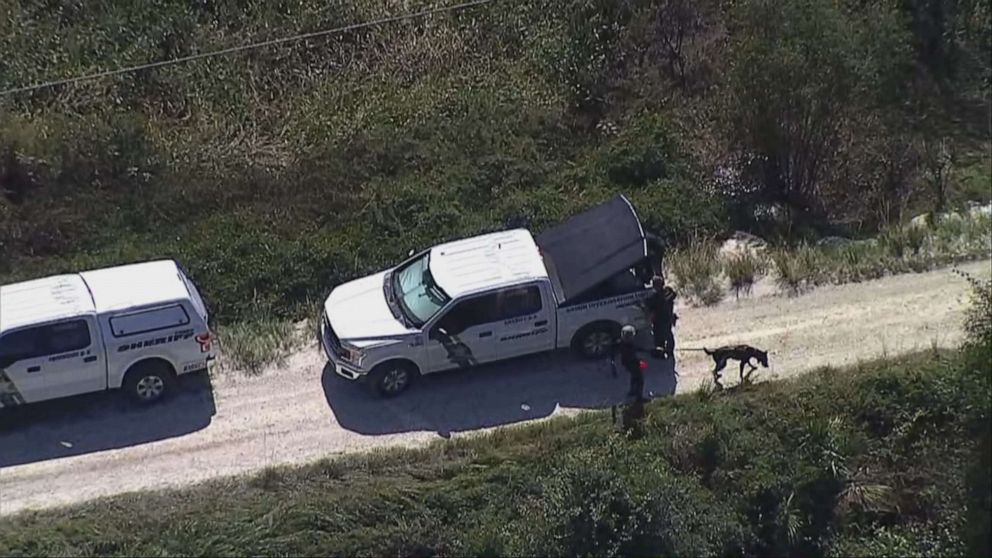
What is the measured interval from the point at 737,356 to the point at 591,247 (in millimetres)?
2834

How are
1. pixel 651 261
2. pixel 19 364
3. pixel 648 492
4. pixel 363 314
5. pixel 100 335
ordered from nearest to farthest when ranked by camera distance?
pixel 648 492, pixel 19 364, pixel 100 335, pixel 363 314, pixel 651 261

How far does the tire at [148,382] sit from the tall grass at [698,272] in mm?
8563

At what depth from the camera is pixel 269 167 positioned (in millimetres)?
23641

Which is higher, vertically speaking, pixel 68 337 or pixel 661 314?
pixel 68 337

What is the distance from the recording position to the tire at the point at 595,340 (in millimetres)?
19469

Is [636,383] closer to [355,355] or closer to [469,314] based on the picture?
[469,314]

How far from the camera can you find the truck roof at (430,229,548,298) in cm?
1900

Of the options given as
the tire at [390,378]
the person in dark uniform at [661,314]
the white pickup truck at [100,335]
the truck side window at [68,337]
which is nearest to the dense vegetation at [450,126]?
the white pickup truck at [100,335]

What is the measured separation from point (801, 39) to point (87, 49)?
14.5 meters

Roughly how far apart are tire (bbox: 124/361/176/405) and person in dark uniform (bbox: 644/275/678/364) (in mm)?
7445

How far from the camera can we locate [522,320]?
19.0 meters

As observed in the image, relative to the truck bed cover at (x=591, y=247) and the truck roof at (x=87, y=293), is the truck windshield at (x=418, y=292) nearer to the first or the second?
the truck bed cover at (x=591, y=247)

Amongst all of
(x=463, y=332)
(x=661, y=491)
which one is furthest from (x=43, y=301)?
(x=661, y=491)

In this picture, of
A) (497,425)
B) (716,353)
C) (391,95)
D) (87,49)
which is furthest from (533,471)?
(87,49)
